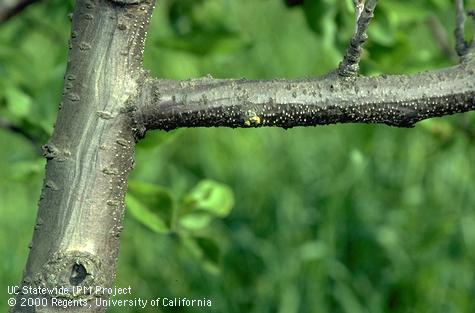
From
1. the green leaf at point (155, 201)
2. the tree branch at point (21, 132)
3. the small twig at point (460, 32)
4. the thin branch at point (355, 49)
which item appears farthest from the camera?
the tree branch at point (21, 132)

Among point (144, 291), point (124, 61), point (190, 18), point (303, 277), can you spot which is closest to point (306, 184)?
point (303, 277)

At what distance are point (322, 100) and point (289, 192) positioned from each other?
1.92 metres

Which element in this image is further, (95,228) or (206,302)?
(206,302)

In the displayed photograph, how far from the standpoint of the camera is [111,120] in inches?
31.5

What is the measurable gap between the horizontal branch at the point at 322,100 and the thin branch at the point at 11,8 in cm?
68

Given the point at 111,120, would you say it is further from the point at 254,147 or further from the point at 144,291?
the point at 254,147

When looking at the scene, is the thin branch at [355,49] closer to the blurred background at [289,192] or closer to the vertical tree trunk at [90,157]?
the vertical tree trunk at [90,157]

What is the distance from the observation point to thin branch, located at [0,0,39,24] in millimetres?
1389

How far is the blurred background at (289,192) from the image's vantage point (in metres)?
1.36

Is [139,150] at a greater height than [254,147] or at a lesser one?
lesser

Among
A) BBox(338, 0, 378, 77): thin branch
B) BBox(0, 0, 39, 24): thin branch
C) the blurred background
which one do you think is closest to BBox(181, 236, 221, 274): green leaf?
the blurred background

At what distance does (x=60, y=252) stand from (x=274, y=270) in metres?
1.58

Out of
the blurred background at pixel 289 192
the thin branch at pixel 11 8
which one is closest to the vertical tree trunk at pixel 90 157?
the blurred background at pixel 289 192

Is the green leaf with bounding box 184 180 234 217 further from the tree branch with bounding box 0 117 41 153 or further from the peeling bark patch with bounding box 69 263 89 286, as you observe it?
the peeling bark patch with bounding box 69 263 89 286
